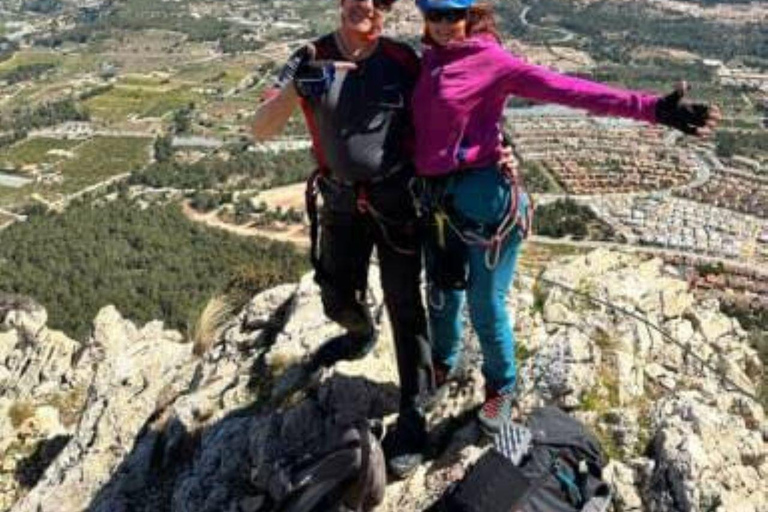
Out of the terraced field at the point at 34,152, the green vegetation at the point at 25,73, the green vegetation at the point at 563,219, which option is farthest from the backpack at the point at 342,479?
the green vegetation at the point at 25,73

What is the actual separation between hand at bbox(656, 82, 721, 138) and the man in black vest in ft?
4.44

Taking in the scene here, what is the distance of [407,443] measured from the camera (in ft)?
18.3

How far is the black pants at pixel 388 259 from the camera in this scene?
520 centimetres

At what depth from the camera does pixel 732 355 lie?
8219mm

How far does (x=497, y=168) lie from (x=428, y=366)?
4.40 feet

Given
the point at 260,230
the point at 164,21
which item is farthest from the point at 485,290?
the point at 164,21

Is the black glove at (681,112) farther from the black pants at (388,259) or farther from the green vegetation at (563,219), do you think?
the green vegetation at (563,219)

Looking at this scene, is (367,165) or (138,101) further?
(138,101)

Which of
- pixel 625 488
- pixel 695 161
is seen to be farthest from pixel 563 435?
pixel 695 161

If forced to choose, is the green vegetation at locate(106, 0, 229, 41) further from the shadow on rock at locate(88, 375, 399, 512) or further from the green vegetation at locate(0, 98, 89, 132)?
the shadow on rock at locate(88, 375, 399, 512)

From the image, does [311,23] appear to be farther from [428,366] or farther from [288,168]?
[428,366]

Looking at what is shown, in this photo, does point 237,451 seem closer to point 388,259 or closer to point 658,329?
point 388,259

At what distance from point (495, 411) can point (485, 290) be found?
0.78 meters

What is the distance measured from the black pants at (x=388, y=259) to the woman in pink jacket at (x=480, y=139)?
0.15m
